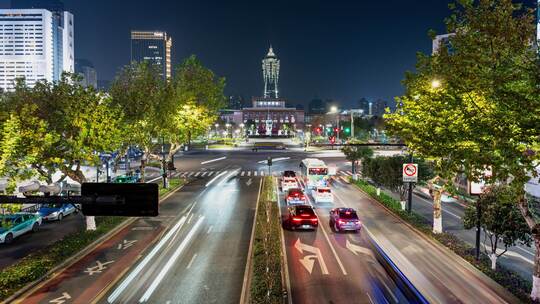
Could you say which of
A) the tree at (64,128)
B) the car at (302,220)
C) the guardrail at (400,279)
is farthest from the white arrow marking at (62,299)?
the car at (302,220)

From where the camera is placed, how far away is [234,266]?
68.1 ft

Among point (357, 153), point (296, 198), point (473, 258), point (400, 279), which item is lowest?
point (400, 279)

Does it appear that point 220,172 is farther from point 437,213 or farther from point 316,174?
point 437,213

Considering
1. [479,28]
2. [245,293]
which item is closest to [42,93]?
[245,293]

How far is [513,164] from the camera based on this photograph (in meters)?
13.6

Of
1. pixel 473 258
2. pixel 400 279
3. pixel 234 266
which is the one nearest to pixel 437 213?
pixel 473 258

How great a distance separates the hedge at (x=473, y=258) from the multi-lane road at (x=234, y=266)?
0.50 m

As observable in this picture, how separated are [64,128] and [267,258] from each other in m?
17.0

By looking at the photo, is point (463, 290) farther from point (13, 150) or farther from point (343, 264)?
point (13, 150)

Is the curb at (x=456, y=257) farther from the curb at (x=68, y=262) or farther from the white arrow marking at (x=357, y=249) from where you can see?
the curb at (x=68, y=262)

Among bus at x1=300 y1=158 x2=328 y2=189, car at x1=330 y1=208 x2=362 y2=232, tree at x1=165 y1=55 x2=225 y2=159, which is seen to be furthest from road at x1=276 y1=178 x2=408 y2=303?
tree at x1=165 y1=55 x2=225 y2=159

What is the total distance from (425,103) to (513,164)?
37.0 ft

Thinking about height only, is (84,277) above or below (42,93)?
below

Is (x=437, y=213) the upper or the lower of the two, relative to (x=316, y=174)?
lower
